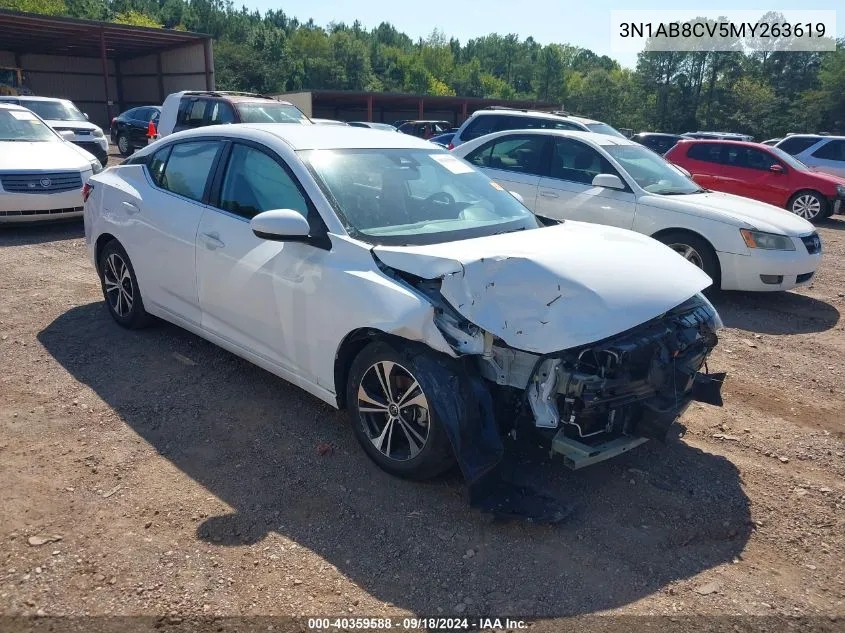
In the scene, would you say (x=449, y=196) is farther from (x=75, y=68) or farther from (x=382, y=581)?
(x=75, y=68)

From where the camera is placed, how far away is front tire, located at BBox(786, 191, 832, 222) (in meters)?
13.2

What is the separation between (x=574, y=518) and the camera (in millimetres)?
3318

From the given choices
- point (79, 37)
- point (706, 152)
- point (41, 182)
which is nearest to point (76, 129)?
point (41, 182)

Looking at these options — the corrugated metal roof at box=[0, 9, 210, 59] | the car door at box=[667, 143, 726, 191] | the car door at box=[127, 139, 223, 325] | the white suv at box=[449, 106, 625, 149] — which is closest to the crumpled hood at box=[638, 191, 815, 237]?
the white suv at box=[449, 106, 625, 149]

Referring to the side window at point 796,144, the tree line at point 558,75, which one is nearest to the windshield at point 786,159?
the side window at point 796,144

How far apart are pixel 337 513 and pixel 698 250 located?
17.7 ft

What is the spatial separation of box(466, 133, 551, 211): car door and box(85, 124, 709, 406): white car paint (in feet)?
12.1

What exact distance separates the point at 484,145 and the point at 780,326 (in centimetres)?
423

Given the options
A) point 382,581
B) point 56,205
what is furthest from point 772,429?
point 56,205

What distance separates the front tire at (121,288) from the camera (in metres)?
5.27

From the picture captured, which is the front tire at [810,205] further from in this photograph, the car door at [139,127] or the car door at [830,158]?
the car door at [139,127]

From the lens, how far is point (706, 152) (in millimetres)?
13570

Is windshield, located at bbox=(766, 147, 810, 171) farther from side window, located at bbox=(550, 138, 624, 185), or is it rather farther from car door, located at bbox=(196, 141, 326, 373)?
car door, located at bbox=(196, 141, 326, 373)

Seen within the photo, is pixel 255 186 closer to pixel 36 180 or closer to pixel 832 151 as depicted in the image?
pixel 36 180
